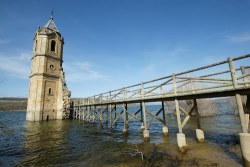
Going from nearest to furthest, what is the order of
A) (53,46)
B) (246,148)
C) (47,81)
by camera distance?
(246,148), (47,81), (53,46)

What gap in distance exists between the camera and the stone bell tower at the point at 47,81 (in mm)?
27219

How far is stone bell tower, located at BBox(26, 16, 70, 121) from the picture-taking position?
27.2m

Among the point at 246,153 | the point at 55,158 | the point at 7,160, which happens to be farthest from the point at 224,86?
the point at 7,160

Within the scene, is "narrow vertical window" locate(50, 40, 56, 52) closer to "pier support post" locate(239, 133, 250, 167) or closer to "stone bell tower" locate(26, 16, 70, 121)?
"stone bell tower" locate(26, 16, 70, 121)

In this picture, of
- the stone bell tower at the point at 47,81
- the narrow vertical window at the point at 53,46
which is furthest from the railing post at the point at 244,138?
the narrow vertical window at the point at 53,46

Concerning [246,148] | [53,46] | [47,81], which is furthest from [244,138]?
[53,46]

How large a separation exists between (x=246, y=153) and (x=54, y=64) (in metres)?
31.2

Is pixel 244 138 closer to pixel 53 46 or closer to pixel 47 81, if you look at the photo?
pixel 47 81

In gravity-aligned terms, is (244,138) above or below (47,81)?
below

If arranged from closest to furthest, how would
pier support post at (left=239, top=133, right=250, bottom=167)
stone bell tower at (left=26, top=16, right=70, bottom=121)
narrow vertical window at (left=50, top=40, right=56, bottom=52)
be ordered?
pier support post at (left=239, top=133, right=250, bottom=167) < stone bell tower at (left=26, top=16, right=70, bottom=121) < narrow vertical window at (left=50, top=40, right=56, bottom=52)

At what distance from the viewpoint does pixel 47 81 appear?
94.6ft

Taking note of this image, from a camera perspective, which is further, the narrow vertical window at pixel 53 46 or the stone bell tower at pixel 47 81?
the narrow vertical window at pixel 53 46

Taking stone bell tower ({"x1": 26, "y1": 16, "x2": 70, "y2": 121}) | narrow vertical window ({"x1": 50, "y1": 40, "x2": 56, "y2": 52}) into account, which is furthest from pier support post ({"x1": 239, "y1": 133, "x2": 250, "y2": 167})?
narrow vertical window ({"x1": 50, "y1": 40, "x2": 56, "y2": 52})

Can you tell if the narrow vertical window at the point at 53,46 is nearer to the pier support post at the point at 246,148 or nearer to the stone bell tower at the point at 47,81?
the stone bell tower at the point at 47,81
